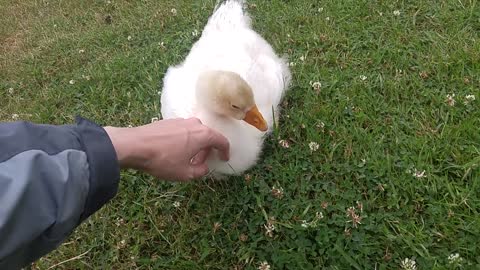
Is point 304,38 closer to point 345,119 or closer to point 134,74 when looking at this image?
point 345,119

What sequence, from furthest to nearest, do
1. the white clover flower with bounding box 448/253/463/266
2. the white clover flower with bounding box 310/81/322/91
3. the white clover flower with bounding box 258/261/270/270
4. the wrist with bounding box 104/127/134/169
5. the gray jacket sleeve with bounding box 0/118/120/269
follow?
the white clover flower with bounding box 310/81/322/91, the white clover flower with bounding box 258/261/270/270, the white clover flower with bounding box 448/253/463/266, the wrist with bounding box 104/127/134/169, the gray jacket sleeve with bounding box 0/118/120/269

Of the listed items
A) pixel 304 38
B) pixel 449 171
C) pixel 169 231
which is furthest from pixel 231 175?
pixel 304 38

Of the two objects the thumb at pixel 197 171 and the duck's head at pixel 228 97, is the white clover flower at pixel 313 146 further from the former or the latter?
the thumb at pixel 197 171

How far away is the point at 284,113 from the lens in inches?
112

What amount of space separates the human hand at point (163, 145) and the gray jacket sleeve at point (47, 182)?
0.50ft

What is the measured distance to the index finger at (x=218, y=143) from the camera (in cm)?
193

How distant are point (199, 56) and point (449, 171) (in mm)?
1431

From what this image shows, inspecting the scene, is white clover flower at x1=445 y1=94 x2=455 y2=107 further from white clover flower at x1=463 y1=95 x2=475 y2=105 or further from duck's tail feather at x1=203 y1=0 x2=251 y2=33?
duck's tail feather at x1=203 y1=0 x2=251 y2=33

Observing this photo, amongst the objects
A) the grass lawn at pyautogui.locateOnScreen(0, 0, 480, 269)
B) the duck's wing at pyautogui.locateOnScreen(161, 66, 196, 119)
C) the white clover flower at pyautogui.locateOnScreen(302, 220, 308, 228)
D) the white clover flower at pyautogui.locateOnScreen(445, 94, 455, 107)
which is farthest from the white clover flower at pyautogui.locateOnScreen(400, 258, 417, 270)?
the duck's wing at pyautogui.locateOnScreen(161, 66, 196, 119)

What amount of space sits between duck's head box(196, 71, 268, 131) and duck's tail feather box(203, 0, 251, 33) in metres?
0.76

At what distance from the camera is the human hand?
1.69 meters

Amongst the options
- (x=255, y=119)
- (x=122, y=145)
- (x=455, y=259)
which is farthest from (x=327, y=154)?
(x=122, y=145)

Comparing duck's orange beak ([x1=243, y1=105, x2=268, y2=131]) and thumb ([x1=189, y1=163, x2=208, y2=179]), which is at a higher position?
thumb ([x1=189, y1=163, x2=208, y2=179])

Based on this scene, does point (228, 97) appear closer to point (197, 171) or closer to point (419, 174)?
point (197, 171)
